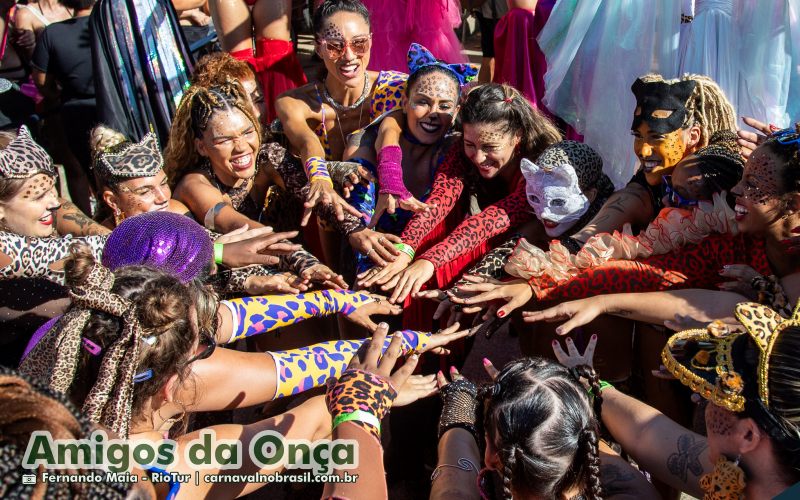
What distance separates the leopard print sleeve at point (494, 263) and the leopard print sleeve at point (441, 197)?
335mm

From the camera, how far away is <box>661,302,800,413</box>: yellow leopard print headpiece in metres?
1.59

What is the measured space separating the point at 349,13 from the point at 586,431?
297 centimetres

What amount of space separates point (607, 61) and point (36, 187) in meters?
3.46

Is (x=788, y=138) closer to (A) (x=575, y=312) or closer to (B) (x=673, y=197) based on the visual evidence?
(B) (x=673, y=197)

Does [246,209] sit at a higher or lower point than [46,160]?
lower

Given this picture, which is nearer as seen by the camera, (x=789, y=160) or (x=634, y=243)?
(x=789, y=160)

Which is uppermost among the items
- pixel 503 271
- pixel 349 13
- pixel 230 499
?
pixel 349 13

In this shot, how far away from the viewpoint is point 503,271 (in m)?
3.11

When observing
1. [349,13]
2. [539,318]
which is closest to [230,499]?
[539,318]

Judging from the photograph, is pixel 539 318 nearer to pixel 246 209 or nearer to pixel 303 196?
pixel 303 196

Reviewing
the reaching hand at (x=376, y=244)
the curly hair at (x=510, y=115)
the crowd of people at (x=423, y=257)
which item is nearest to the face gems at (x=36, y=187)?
the crowd of people at (x=423, y=257)

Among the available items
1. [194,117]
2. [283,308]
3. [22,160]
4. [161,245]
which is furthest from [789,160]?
[22,160]

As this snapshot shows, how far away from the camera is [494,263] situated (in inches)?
122

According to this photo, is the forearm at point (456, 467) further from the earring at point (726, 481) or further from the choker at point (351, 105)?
the choker at point (351, 105)
